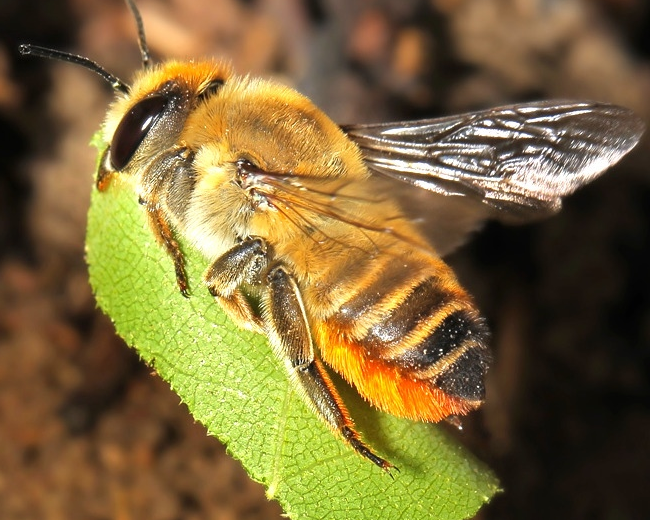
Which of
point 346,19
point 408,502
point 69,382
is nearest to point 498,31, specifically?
point 346,19

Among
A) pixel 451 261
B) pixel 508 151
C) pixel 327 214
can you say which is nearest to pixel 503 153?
pixel 508 151

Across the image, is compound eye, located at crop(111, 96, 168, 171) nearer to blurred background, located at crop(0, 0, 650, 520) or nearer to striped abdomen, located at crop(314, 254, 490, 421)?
striped abdomen, located at crop(314, 254, 490, 421)

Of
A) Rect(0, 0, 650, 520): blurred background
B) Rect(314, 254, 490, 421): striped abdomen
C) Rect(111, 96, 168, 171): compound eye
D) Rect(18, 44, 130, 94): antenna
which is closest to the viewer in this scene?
Rect(314, 254, 490, 421): striped abdomen

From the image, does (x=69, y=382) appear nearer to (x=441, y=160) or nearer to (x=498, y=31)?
(x=441, y=160)

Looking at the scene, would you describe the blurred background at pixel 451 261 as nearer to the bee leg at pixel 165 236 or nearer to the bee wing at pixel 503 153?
the bee wing at pixel 503 153

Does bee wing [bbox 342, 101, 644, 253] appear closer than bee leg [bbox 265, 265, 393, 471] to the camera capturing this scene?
No

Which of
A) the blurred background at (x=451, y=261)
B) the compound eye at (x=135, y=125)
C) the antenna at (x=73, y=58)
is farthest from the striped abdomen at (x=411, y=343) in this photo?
the blurred background at (x=451, y=261)

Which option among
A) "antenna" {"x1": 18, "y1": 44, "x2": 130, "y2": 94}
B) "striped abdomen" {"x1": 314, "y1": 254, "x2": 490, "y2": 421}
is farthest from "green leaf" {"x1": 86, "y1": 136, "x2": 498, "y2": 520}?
"antenna" {"x1": 18, "y1": 44, "x2": 130, "y2": 94}
